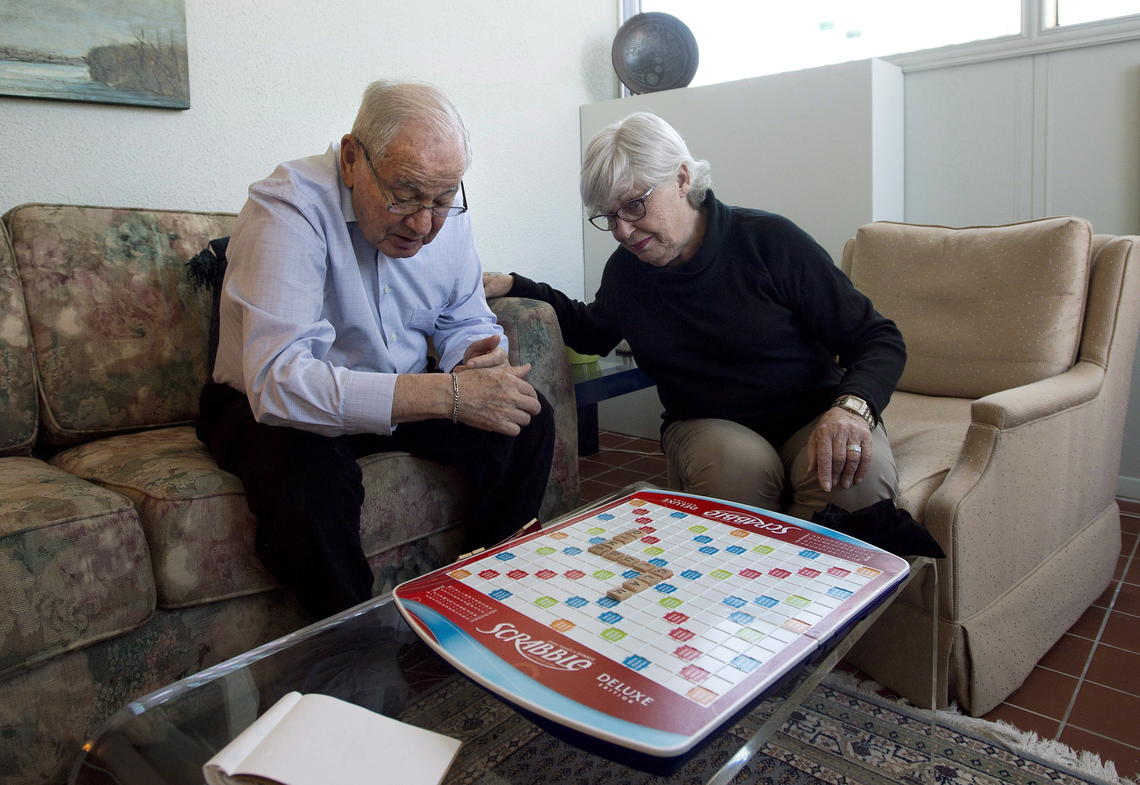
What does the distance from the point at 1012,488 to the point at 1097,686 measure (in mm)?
388

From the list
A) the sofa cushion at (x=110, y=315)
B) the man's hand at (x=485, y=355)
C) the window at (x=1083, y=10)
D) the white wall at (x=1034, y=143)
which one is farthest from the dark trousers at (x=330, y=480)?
the window at (x=1083, y=10)

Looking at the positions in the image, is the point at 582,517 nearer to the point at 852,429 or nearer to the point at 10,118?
the point at 852,429

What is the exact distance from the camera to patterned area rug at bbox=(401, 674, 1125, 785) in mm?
773

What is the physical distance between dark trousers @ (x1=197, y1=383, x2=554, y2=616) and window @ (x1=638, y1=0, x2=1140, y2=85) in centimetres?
183

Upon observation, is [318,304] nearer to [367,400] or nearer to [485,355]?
[367,400]

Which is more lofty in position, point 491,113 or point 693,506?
point 491,113

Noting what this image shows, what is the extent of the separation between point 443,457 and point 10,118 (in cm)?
122

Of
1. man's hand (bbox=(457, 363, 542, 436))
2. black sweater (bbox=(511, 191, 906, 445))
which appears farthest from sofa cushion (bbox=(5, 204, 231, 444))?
black sweater (bbox=(511, 191, 906, 445))

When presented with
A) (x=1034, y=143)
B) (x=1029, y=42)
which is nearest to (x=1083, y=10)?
(x=1029, y=42)

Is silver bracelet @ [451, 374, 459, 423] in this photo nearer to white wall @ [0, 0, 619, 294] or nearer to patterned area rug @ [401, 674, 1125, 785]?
A: patterned area rug @ [401, 674, 1125, 785]

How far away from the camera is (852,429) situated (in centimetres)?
141

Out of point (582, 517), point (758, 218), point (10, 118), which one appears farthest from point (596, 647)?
point (10, 118)

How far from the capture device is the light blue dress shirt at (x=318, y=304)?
1.33m

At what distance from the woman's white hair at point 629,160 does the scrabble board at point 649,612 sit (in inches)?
26.1
